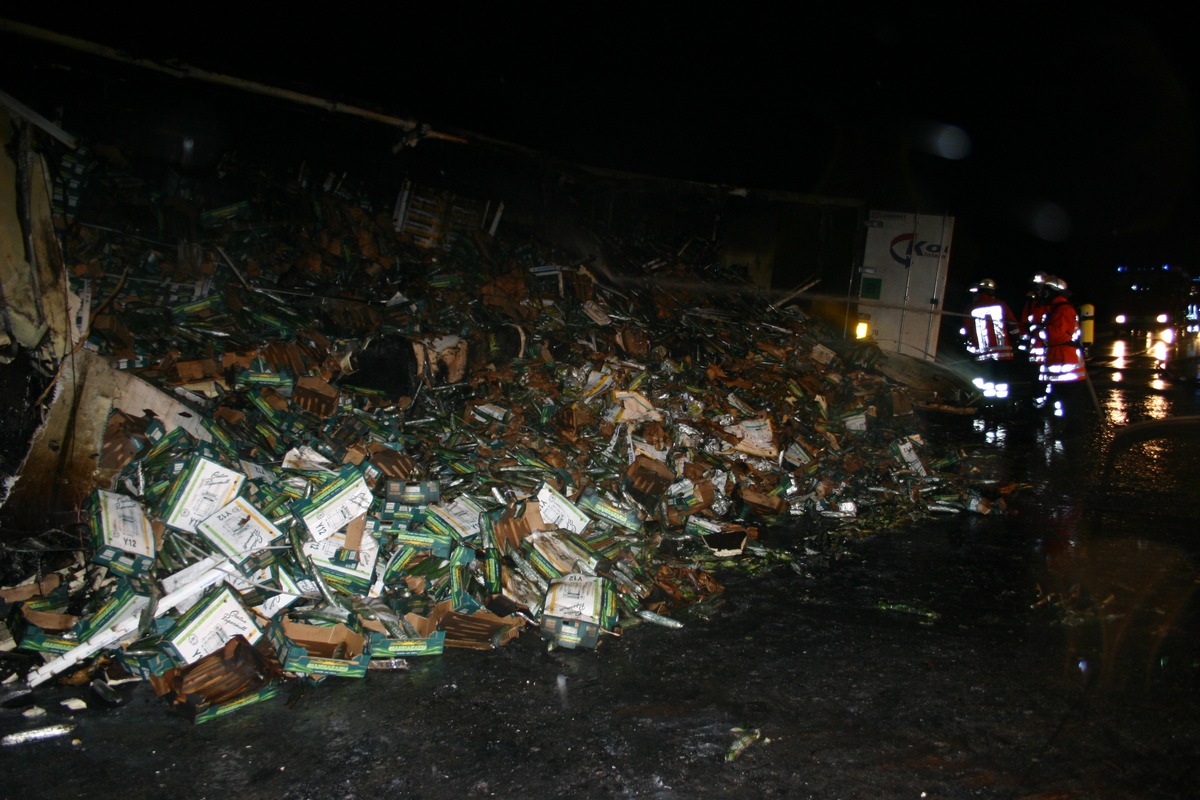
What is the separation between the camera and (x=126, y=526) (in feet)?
14.1

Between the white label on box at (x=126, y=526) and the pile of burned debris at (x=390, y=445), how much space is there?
0.01m

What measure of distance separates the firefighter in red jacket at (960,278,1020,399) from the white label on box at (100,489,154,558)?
10.6 meters

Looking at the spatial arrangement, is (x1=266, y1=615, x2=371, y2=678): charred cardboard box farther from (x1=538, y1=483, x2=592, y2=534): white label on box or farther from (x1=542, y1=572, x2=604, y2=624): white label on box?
(x1=538, y1=483, x2=592, y2=534): white label on box

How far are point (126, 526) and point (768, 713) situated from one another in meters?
3.73

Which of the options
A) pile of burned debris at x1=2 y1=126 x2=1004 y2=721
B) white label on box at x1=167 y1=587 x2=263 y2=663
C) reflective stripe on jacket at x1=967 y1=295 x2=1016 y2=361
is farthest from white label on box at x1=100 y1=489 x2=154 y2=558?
reflective stripe on jacket at x1=967 y1=295 x2=1016 y2=361

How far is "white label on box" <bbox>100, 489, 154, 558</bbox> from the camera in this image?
4262mm

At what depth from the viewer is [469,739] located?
3.37 m

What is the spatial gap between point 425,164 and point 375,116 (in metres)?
1.98

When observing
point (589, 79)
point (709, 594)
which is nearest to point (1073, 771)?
point (709, 594)

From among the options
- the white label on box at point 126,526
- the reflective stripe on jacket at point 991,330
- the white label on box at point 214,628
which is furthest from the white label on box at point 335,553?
the reflective stripe on jacket at point 991,330

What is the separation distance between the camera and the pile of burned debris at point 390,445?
423 centimetres

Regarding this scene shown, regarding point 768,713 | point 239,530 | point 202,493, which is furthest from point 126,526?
point 768,713

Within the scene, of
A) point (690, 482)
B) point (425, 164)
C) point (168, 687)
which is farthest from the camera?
point (425, 164)

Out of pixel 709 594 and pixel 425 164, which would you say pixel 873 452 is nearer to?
pixel 709 594
